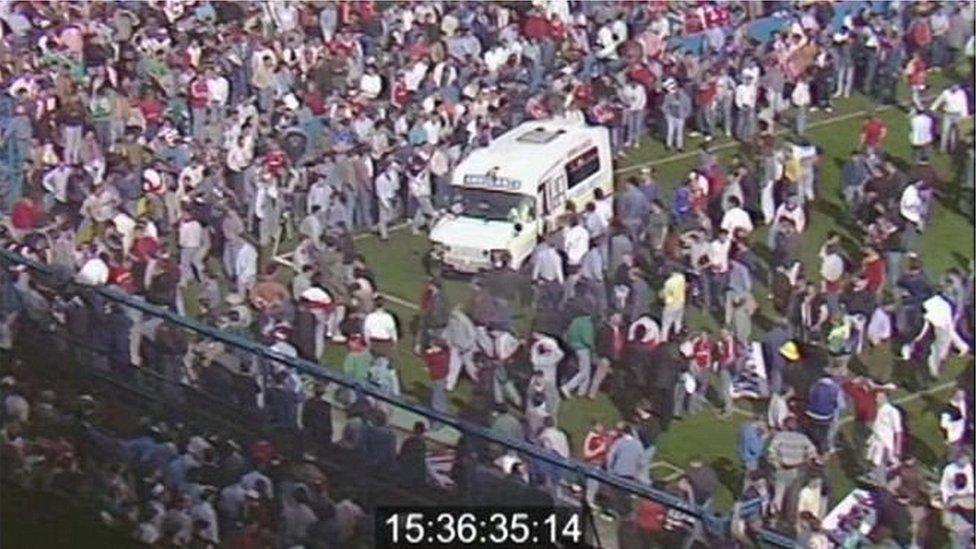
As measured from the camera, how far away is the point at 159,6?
1110 inches

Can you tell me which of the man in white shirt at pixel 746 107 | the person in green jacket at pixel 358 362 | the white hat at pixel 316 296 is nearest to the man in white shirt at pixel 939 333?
the person in green jacket at pixel 358 362

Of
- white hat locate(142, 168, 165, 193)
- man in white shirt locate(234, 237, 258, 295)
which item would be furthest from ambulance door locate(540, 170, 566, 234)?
white hat locate(142, 168, 165, 193)

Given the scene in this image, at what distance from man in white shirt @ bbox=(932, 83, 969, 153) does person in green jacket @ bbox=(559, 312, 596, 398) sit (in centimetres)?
758

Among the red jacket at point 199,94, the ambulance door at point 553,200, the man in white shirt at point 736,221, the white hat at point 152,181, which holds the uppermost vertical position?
the red jacket at point 199,94

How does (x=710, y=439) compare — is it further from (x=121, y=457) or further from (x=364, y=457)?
(x=121, y=457)

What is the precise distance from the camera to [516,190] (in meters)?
21.9

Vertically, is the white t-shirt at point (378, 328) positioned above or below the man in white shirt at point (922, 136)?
below

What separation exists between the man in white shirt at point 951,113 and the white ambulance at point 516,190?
12.8ft

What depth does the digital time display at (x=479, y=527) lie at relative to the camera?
15039mm

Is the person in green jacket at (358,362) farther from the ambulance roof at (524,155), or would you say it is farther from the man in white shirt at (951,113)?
the man in white shirt at (951,113)

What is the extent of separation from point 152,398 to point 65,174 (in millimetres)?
5531

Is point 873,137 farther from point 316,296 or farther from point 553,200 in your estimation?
point 316,296

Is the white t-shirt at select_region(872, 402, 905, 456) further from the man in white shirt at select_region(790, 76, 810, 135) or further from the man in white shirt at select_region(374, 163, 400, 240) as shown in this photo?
the man in white shirt at select_region(790, 76, 810, 135)

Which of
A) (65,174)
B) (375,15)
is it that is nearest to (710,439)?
(65,174)
